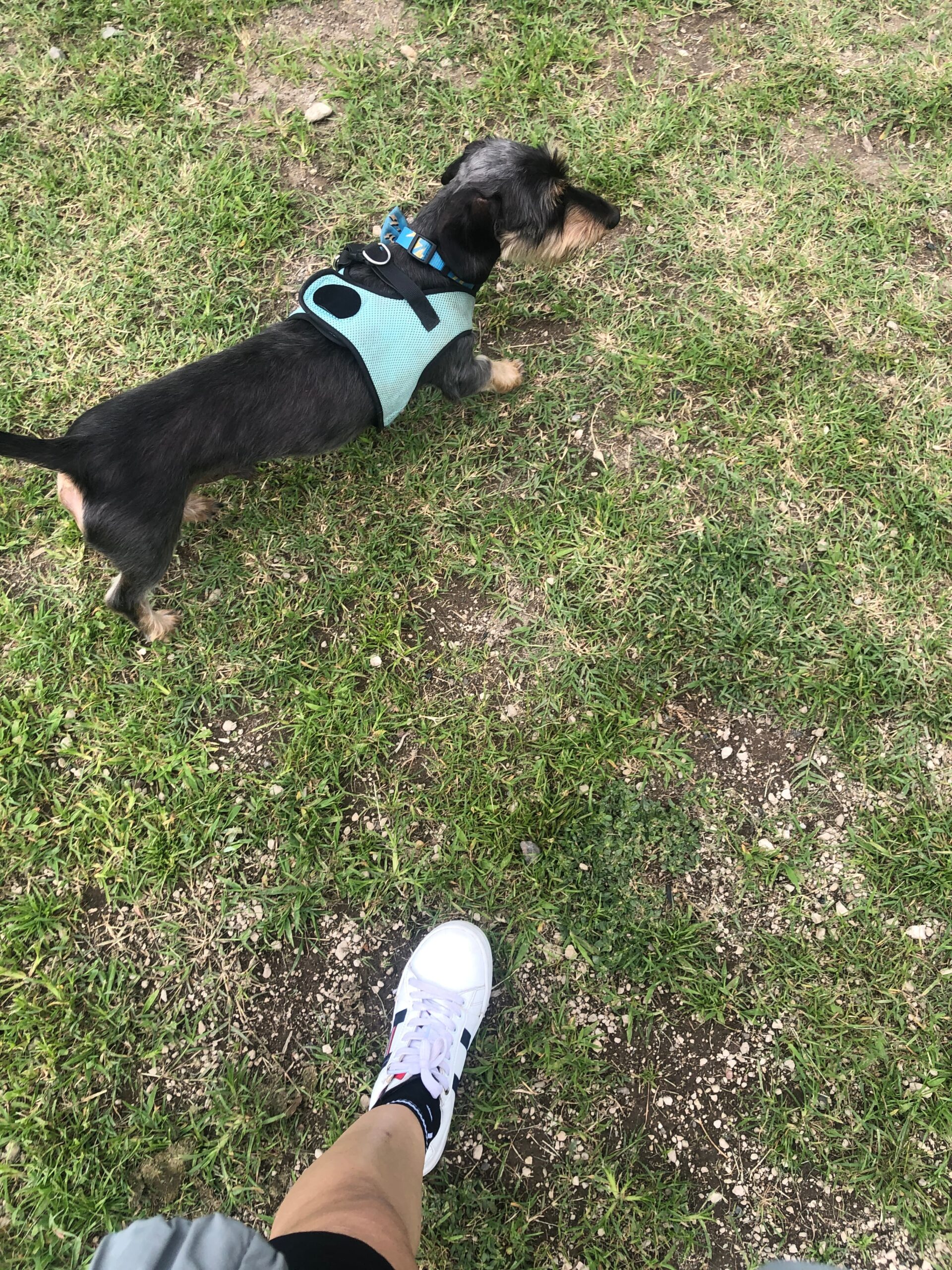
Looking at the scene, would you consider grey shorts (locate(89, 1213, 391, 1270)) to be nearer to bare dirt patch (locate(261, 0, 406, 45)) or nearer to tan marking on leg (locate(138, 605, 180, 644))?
tan marking on leg (locate(138, 605, 180, 644))

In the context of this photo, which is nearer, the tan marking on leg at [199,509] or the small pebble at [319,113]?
the tan marking on leg at [199,509]

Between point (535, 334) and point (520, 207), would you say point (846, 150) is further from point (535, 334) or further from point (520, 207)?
point (520, 207)

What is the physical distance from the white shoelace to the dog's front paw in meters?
2.76

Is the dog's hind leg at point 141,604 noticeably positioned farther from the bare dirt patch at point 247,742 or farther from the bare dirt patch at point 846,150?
the bare dirt patch at point 846,150

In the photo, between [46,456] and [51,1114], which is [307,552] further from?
[51,1114]

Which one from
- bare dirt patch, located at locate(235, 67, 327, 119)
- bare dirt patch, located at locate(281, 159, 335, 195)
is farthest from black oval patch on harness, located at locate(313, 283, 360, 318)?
bare dirt patch, located at locate(235, 67, 327, 119)

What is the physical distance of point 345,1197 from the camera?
2146 millimetres

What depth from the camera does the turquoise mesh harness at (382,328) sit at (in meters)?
2.94

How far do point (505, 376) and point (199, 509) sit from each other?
65.7 inches

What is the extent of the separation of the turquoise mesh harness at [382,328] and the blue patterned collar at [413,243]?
0.07 meters

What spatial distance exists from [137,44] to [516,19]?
7.56 feet

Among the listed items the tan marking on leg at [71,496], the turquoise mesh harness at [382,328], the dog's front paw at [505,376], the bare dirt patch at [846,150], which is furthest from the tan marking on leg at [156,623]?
the bare dirt patch at [846,150]

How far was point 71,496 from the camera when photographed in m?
2.84

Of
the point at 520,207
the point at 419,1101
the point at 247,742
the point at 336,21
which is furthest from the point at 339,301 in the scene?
the point at 419,1101
